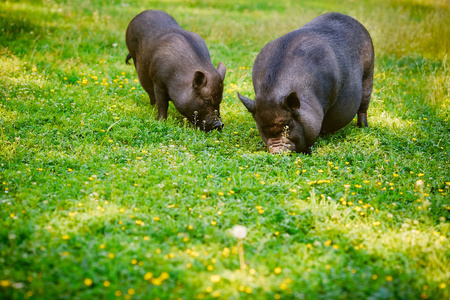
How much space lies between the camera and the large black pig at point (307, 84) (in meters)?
5.40

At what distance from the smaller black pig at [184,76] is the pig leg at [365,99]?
224 centimetres

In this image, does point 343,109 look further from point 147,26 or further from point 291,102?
point 147,26

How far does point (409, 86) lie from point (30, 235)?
768cm

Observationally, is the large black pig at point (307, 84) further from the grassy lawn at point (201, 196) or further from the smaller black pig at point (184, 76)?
the smaller black pig at point (184, 76)

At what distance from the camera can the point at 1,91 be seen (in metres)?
6.75

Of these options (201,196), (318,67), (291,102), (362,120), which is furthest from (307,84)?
(201,196)

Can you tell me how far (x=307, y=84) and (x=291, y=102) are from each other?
1.67ft

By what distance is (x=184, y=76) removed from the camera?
21.3 feet

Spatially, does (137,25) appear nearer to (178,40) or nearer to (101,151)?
(178,40)

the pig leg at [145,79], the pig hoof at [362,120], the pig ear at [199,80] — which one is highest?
the pig ear at [199,80]

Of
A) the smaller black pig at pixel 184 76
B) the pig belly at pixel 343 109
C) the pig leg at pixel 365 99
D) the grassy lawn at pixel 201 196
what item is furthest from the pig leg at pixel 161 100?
the pig leg at pixel 365 99

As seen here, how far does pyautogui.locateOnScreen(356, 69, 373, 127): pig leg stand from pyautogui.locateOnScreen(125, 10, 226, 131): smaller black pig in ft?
7.34

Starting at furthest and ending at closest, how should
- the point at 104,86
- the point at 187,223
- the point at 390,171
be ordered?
1. the point at 104,86
2. the point at 390,171
3. the point at 187,223

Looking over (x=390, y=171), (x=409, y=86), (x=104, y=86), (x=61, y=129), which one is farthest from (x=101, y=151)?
(x=409, y=86)
